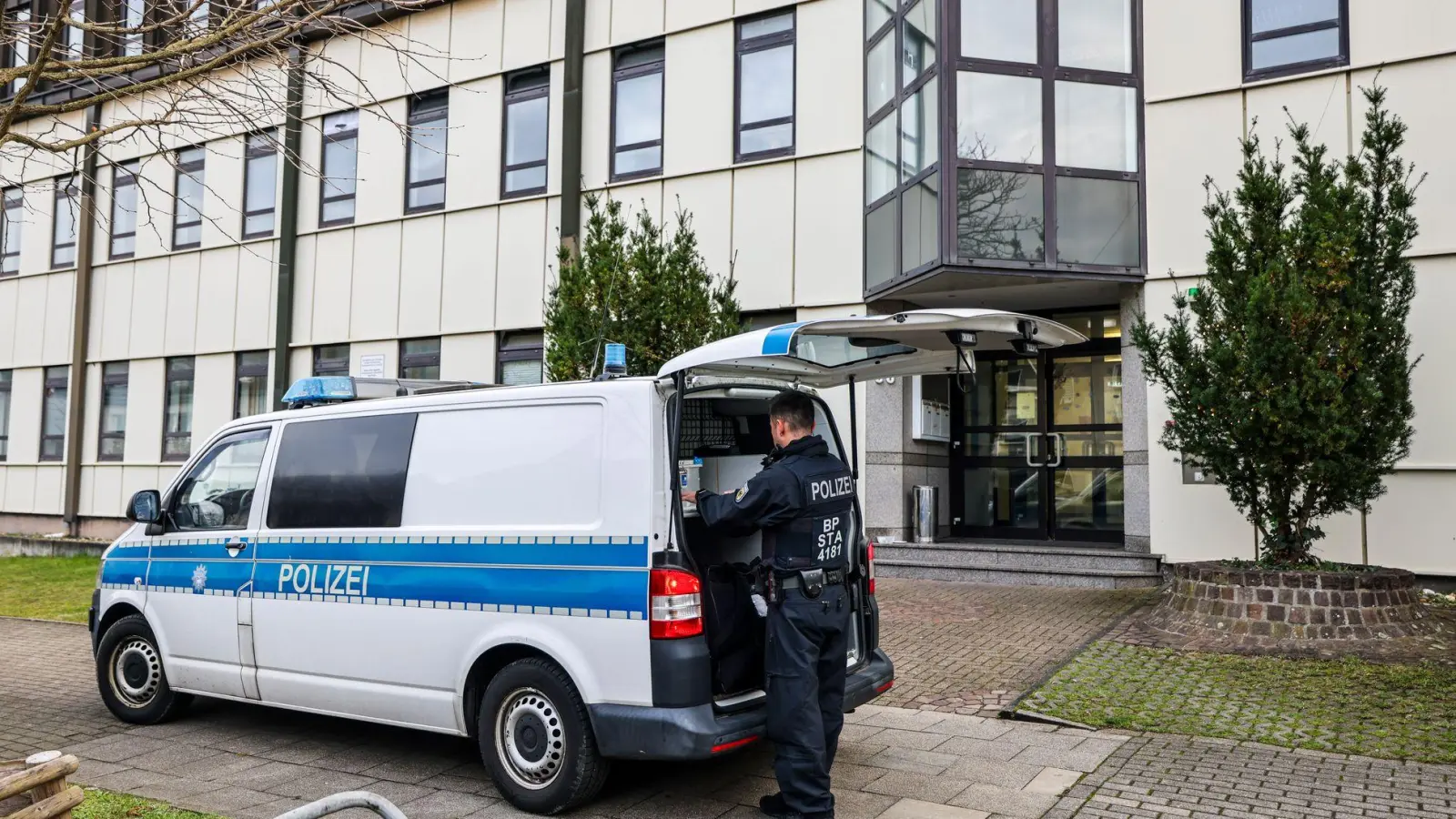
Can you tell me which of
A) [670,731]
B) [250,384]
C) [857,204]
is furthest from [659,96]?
[670,731]

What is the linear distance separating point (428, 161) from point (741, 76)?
555 centimetres

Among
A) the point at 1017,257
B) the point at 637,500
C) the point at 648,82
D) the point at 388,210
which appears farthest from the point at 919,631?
the point at 388,210

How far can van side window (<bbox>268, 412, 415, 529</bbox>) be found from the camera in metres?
5.76

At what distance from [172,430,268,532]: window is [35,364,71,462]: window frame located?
16955mm

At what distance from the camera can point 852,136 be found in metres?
13.7

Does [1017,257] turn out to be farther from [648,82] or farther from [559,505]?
[559,505]

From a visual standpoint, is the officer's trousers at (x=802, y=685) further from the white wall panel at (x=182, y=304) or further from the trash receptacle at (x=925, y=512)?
the white wall panel at (x=182, y=304)

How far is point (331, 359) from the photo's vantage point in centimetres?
1822

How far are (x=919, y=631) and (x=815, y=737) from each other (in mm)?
4798

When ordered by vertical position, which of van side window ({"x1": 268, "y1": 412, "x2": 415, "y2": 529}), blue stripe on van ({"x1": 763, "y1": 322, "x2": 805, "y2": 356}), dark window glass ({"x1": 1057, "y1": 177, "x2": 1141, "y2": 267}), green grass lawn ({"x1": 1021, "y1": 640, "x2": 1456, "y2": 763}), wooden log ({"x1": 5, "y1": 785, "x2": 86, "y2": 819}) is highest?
dark window glass ({"x1": 1057, "y1": 177, "x2": 1141, "y2": 267})

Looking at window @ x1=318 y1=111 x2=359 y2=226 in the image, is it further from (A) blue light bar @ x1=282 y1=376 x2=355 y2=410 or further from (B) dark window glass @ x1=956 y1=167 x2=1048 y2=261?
(A) blue light bar @ x1=282 y1=376 x2=355 y2=410

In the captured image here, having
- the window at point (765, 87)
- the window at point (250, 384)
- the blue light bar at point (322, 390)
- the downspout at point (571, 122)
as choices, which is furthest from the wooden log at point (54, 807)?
the window at point (250, 384)

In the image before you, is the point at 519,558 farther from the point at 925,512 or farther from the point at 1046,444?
the point at 1046,444

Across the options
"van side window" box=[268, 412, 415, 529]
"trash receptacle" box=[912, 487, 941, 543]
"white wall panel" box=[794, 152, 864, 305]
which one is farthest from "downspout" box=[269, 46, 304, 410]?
"van side window" box=[268, 412, 415, 529]
